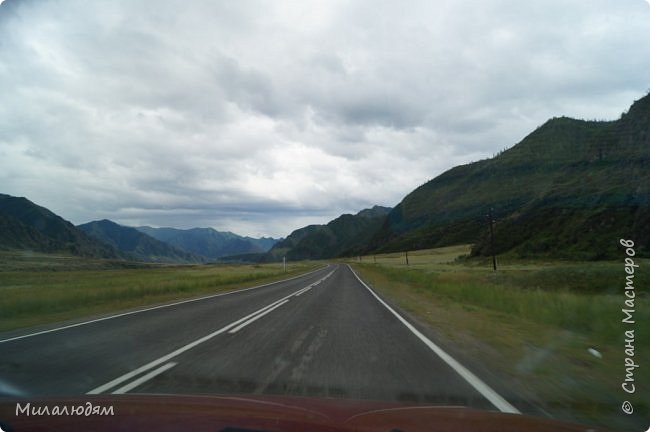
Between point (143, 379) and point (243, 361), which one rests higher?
point (143, 379)

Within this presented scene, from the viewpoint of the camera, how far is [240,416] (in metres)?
3.64

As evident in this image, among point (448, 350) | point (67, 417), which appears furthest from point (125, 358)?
point (448, 350)

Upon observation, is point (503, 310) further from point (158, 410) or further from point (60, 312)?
point (60, 312)

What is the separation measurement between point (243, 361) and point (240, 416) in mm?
3685

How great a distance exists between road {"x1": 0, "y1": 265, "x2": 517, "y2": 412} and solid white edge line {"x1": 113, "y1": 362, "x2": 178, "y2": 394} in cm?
2

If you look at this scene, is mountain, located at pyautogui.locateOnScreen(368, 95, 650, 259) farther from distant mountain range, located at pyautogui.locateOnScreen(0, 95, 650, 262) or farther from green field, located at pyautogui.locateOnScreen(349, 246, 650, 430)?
green field, located at pyautogui.locateOnScreen(349, 246, 650, 430)

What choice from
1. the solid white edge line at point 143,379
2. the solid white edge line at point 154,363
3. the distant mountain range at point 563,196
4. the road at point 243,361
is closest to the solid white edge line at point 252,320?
the road at point 243,361

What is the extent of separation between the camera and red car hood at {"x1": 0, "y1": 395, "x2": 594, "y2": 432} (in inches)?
134

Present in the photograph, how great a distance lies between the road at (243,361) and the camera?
559cm

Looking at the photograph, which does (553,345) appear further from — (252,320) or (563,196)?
(563,196)

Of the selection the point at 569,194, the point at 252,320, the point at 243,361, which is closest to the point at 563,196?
the point at 569,194

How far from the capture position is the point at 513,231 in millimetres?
79188

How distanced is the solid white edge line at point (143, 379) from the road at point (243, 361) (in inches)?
0.6

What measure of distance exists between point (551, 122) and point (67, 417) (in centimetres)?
15982
